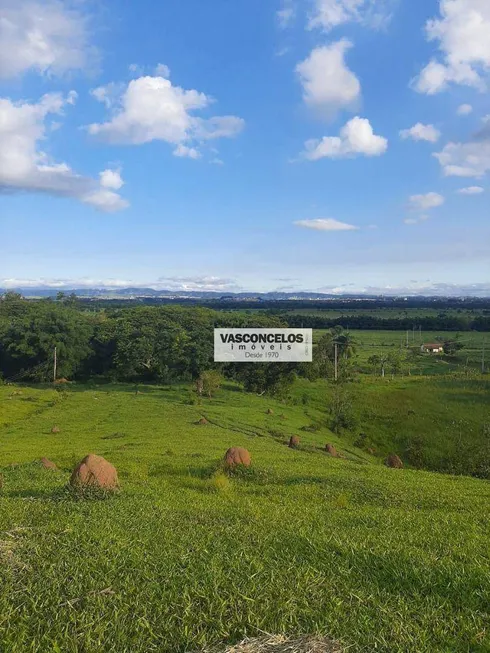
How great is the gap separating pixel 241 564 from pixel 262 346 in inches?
1767

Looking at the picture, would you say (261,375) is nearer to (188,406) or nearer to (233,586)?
(188,406)

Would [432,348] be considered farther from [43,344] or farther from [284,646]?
[284,646]

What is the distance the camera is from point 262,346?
50.8m

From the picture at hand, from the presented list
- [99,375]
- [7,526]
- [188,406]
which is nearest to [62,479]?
[7,526]

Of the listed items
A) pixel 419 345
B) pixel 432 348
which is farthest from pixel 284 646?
pixel 419 345

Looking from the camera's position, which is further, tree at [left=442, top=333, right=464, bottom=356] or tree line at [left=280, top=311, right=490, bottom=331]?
tree line at [left=280, top=311, right=490, bottom=331]

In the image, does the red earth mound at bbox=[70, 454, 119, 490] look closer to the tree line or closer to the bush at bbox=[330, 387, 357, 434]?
the bush at bbox=[330, 387, 357, 434]

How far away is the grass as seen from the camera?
14.4 ft

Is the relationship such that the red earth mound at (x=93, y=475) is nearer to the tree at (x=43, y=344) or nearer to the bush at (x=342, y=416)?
the bush at (x=342, y=416)

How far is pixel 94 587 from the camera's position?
5.20m

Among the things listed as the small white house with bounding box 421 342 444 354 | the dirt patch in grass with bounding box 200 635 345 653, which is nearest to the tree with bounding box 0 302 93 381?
the dirt patch in grass with bounding box 200 635 345 653

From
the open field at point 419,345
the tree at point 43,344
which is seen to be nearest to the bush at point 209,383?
the tree at point 43,344

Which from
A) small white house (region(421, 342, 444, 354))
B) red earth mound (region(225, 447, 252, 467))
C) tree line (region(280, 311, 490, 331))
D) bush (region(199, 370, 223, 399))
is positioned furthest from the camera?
tree line (region(280, 311, 490, 331))

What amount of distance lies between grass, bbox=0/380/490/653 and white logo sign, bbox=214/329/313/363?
3445 cm
